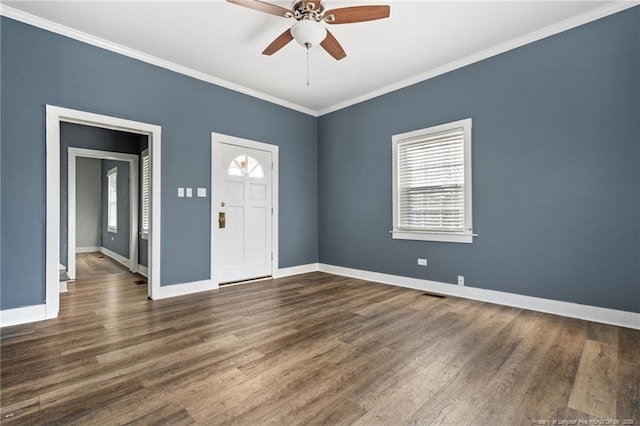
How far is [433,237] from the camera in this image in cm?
418

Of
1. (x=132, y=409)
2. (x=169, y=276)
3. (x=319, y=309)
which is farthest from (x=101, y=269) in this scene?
(x=132, y=409)

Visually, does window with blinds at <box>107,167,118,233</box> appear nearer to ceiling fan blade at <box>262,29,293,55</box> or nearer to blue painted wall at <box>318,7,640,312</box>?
ceiling fan blade at <box>262,29,293,55</box>

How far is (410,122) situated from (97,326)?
454cm

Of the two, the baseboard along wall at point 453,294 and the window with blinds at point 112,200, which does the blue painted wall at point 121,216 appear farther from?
the baseboard along wall at point 453,294

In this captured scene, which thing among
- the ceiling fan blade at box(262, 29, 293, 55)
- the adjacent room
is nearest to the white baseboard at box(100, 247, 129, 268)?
the adjacent room

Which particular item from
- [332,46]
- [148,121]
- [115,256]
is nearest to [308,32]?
[332,46]

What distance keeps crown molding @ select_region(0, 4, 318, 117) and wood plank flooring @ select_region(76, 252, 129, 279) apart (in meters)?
Result: 3.93

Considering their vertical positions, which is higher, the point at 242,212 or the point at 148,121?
the point at 148,121

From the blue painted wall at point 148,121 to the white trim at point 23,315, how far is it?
0.19 ft

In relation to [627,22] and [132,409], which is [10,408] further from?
[627,22]

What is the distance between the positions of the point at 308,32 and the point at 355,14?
16.9 inches

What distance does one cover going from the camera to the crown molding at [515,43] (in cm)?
291

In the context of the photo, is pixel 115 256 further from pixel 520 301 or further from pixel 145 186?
pixel 520 301

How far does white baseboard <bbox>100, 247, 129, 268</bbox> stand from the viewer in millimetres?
6527
